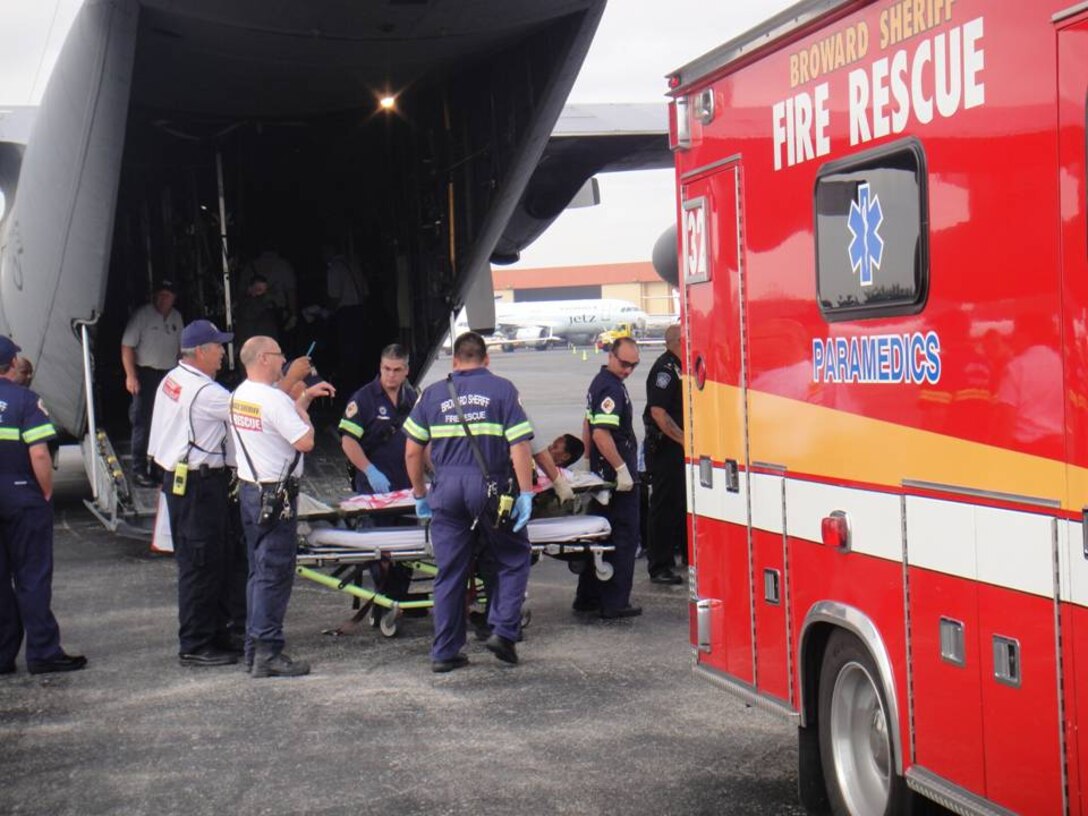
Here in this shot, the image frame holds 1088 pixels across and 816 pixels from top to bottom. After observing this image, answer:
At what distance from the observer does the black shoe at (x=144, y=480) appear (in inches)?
513

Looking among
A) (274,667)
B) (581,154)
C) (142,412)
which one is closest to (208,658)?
(274,667)

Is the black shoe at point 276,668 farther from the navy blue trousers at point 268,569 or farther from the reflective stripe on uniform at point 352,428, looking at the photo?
the reflective stripe on uniform at point 352,428

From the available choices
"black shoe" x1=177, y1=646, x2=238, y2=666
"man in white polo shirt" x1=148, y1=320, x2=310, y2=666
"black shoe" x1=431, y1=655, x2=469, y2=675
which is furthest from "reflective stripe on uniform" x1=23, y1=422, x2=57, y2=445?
"black shoe" x1=431, y1=655, x2=469, y2=675

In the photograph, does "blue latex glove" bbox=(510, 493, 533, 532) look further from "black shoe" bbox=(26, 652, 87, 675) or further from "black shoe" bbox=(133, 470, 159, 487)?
"black shoe" bbox=(133, 470, 159, 487)

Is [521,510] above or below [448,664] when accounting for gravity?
above

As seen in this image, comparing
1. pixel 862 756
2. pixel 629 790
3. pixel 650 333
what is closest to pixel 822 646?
pixel 862 756

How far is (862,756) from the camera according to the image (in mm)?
5297

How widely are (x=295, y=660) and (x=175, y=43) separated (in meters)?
4.87

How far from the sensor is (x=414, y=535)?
9023 millimetres

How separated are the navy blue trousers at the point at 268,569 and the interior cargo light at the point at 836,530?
3929mm

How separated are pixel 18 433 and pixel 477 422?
2.51m

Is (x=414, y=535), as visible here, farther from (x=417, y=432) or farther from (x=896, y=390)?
(x=896, y=390)

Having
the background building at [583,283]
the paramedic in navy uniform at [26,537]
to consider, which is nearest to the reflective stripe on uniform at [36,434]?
the paramedic in navy uniform at [26,537]

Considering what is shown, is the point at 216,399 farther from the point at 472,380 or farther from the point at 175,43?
the point at 175,43
